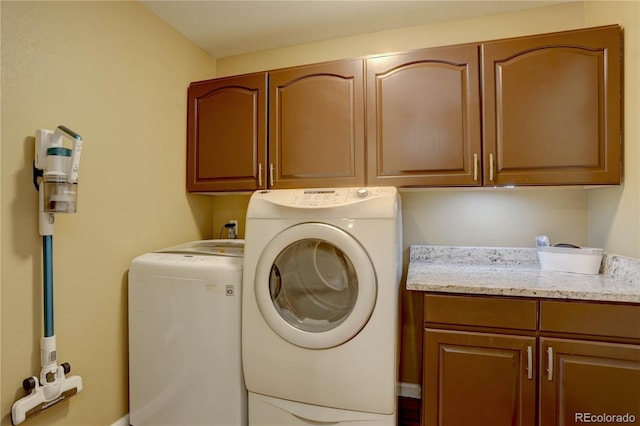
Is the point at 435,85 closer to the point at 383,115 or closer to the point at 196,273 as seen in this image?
the point at 383,115

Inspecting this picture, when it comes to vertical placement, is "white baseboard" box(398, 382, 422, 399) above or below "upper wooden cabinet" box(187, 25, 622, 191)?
below

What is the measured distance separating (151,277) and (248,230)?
55cm

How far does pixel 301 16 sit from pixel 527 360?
216 centimetres

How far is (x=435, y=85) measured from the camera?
167 cm

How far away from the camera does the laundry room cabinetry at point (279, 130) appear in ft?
5.88

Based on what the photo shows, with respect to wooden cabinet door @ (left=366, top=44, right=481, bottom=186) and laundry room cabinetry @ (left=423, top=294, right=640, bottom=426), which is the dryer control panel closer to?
wooden cabinet door @ (left=366, top=44, right=481, bottom=186)

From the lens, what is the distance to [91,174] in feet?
4.90

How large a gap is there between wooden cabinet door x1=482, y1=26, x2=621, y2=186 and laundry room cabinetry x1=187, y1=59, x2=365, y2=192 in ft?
2.26

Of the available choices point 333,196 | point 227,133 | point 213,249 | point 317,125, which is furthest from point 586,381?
point 227,133

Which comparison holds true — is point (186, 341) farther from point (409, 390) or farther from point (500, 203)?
point (500, 203)

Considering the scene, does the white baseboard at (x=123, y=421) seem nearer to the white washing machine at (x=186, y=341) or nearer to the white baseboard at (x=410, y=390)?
the white washing machine at (x=186, y=341)

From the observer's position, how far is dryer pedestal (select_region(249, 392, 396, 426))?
1354 mm

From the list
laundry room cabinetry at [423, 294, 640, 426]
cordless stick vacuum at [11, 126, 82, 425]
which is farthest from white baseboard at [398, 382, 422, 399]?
cordless stick vacuum at [11, 126, 82, 425]

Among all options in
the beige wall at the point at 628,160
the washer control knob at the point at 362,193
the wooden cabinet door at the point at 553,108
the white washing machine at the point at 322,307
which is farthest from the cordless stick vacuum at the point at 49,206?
the beige wall at the point at 628,160
